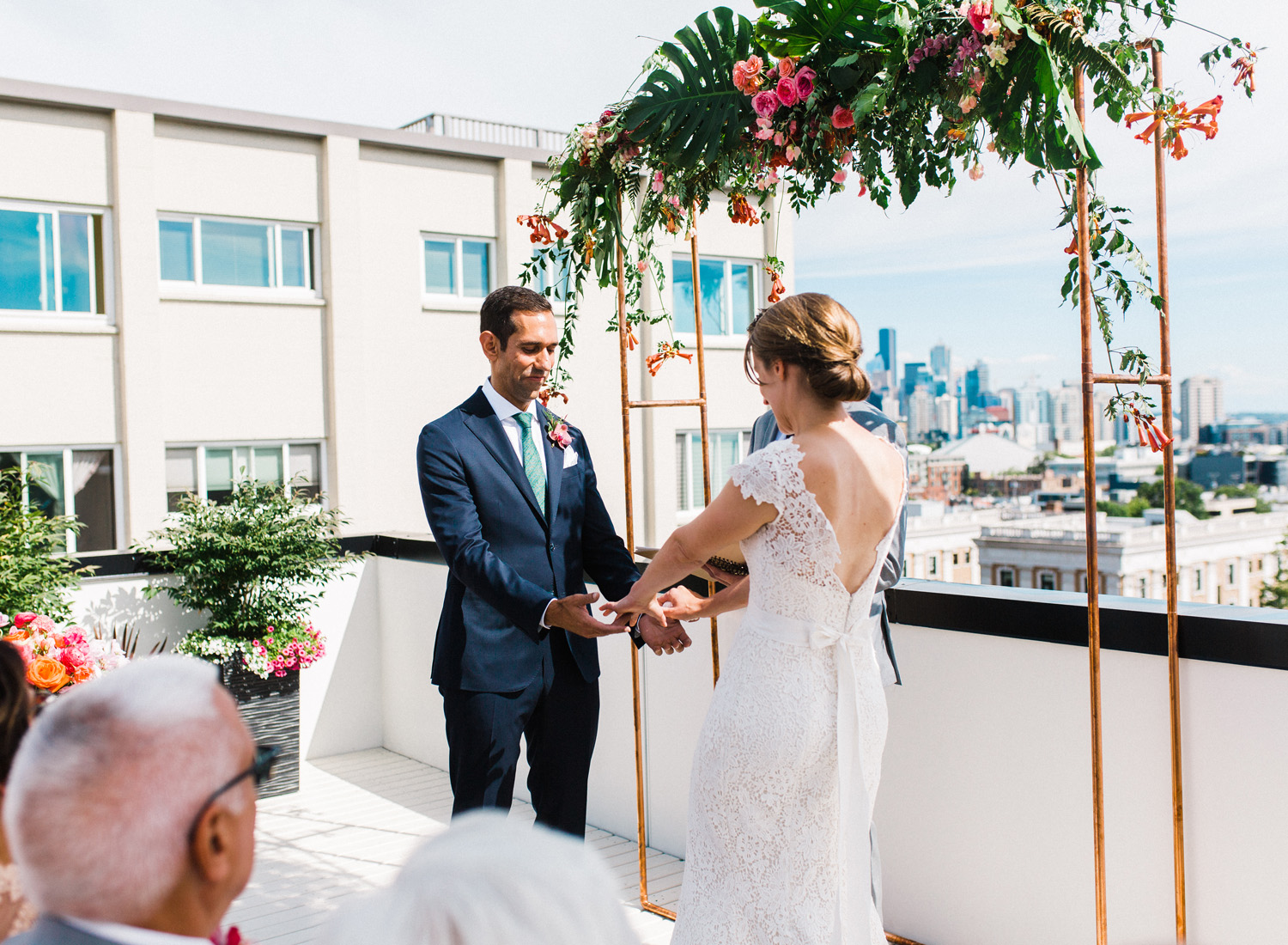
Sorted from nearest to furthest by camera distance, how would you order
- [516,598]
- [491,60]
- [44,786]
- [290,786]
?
[44,786] < [516,598] < [290,786] < [491,60]

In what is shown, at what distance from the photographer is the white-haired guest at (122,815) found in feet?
2.79

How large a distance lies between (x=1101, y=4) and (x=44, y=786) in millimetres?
2351

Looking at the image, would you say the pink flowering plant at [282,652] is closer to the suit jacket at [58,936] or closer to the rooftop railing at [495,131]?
the suit jacket at [58,936]

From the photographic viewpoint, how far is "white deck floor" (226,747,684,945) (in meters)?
3.54

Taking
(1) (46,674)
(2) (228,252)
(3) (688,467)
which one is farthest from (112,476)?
(1) (46,674)

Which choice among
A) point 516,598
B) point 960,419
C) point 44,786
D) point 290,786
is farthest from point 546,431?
Answer: point 960,419

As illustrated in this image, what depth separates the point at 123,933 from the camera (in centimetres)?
86

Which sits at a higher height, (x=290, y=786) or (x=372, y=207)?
(x=372, y=207)

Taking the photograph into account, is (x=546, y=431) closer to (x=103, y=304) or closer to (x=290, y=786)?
(x=290, y=786)

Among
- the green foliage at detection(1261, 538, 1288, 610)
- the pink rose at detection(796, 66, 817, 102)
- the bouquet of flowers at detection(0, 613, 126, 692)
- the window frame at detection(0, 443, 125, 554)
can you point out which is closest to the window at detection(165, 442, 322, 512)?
the window frame at detection(0, 443, 125, 554)

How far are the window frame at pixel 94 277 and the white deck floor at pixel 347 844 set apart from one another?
8741 mm

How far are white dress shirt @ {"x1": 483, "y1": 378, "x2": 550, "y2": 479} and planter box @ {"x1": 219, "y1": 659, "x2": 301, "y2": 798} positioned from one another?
2655mm

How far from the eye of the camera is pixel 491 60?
2650cm

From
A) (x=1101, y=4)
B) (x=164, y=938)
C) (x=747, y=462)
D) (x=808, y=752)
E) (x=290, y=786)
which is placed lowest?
(x=290, y=786)
